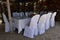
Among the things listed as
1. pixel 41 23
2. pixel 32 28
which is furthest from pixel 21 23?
pixel 41 23

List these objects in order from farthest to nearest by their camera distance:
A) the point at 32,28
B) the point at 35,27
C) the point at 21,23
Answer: the point at 21,23
the point at 35,27
the point at 32,28

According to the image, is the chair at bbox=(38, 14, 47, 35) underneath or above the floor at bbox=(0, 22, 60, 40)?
above

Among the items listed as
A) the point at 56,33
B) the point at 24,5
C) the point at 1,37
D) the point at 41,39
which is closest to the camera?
the point at 41,39

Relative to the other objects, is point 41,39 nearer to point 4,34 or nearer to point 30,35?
point 30,35

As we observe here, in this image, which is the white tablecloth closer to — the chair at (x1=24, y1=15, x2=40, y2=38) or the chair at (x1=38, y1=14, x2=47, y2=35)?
the chair at (x1=24, y1=15, x2=40, y2=38)

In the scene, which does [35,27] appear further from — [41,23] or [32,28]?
[41,23]

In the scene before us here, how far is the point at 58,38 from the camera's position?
4.96m

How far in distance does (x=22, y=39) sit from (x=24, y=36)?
0.32 meters

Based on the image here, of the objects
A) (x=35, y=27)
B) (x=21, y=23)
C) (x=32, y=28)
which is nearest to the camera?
(x=32, y=28)

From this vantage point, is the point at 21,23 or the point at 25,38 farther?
the point at 21,23

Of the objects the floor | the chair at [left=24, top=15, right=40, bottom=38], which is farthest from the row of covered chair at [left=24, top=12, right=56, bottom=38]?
the floor

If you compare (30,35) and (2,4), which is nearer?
(30,35)

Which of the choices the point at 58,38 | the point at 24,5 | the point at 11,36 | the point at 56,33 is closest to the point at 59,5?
the point at 24,5

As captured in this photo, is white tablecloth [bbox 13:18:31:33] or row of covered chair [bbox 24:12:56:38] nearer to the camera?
row of covered chair [bbox 24:12:56:38]
